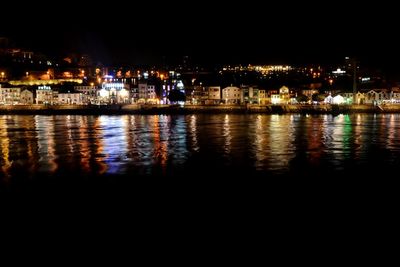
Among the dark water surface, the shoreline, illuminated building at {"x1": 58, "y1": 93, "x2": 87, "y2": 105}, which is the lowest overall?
the dark water surface

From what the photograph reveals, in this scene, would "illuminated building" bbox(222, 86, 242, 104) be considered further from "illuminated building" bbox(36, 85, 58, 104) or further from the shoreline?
"illuminated building" bbox(36, 85, 58, 104)

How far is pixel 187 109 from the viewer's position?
5147cm

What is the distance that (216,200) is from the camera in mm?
8734

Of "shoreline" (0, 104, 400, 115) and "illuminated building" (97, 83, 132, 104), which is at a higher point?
"illuminated building" (97, 83, 132, 104)

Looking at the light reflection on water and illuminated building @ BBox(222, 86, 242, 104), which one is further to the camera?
illuminated building @ BBox(222, 86, 242, 104)

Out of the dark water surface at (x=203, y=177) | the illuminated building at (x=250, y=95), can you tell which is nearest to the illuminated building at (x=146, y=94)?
the illuminated building at (x=250, y=95)

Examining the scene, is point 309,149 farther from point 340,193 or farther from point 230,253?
point 230,253

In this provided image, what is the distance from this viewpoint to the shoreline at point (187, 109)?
159ft

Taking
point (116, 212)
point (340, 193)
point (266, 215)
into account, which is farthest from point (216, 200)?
point (340, 193)

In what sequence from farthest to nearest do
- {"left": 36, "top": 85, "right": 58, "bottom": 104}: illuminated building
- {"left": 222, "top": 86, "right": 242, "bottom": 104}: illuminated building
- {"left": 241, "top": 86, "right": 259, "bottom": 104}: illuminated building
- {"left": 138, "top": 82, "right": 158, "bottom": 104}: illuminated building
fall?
{"left": 138, "top": 82, "right": 158, "bottom": 104}: illuminated building
{"left": 36, "top": 85, "right": 58, "bottom": 104}: illuminated building
{"left": 222, "top": 86, "right": 242, "bottom": 104}: illuminated building
{"left": 241, "top": 86, "right": 259, "bottom": 104}: illuminated building

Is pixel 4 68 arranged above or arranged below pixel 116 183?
above

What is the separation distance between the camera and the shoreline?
4841 cm

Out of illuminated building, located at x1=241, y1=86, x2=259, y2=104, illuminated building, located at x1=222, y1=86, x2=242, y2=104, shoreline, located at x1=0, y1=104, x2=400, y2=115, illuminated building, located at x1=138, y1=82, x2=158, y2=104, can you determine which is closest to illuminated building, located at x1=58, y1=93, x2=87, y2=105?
shoreline, located at x1=0, y1=104, x2=400, y2=115

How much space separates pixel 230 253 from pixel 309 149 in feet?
36.6
